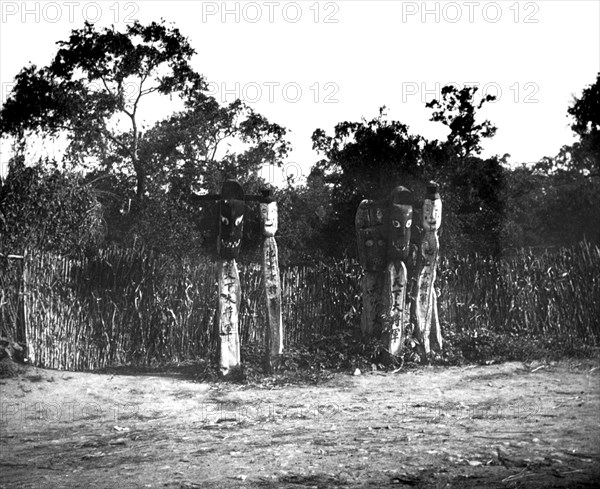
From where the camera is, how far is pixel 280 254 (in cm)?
2225

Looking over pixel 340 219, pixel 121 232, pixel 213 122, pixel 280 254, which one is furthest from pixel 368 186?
pixel 121 232

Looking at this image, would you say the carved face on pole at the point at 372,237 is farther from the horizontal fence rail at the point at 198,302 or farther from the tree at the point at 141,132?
the tree at the point at 141,132

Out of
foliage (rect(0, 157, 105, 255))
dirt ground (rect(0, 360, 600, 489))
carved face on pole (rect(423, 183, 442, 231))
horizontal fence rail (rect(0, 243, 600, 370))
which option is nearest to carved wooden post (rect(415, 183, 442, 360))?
carved face on pole (rect(423, 183, 442, 231))

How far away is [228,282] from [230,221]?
0.90m

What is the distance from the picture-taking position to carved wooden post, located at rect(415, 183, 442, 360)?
11.2 m

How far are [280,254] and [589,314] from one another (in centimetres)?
1146

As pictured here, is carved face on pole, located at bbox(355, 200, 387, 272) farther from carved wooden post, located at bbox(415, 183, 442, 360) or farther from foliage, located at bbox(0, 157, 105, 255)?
foliage, located at bbox(0, 157, 105, 255)

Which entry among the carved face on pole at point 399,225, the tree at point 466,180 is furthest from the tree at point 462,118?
the carved face on pole at point 399,225

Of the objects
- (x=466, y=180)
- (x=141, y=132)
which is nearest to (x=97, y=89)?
(x=141, y=132)

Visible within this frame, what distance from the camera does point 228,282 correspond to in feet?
33.5

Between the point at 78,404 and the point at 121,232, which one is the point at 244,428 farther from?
the point at 121,232

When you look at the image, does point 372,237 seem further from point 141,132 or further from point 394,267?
point 141,132

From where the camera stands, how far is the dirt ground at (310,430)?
5355 millimetres

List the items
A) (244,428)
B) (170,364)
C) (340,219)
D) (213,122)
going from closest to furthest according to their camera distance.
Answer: (244,428), (170,364), (340,219), (213,122)
